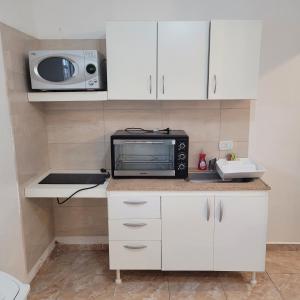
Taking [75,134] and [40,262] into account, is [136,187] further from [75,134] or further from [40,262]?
[40,262]

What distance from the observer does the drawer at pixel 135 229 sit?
1.98 meters

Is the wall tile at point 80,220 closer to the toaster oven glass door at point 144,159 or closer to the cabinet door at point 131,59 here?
the toaster oven glass door at point 144,159

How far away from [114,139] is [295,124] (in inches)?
59.8

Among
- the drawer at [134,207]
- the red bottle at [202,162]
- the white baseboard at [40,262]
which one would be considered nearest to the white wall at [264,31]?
the red bottle at [202,162]

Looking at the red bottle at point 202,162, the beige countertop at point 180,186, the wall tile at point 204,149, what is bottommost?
the beige countertop at point 180,186

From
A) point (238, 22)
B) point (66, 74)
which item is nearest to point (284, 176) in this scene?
point (238, 22)

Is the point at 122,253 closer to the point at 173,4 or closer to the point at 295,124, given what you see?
the point at 295,124

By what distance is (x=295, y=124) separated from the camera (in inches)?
92.7

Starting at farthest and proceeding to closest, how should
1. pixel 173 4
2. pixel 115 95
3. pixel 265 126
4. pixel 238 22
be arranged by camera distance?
pixel 265 126
pixel 173 4
pixel 115 95
pixel 238 22

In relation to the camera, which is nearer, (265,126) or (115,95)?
(115,95)

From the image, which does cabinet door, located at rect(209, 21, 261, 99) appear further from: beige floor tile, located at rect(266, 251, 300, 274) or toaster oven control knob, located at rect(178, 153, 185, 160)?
beige floor tile, located at rect(266, 251, 300, 274)

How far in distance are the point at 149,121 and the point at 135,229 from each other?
91 cm

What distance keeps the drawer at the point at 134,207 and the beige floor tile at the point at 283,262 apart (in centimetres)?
113

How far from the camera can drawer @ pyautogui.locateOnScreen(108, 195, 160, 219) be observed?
6.40 feet
